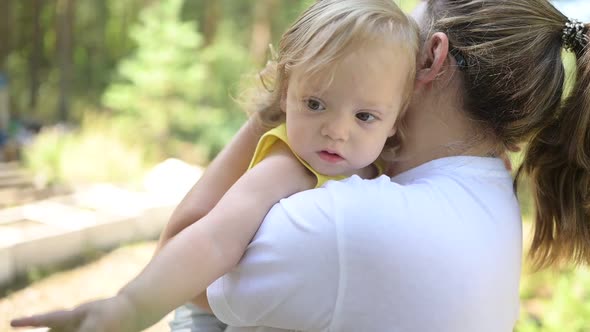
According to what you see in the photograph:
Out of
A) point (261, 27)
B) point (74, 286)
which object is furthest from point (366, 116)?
point (261, 27)

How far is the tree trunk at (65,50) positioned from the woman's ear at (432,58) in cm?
349

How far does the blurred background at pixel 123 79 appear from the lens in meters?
3.51

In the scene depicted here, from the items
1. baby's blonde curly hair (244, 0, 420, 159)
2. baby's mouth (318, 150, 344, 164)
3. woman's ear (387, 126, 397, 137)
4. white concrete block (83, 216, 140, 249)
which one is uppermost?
baby's blonde curly hair (244, 0, 420, 159)

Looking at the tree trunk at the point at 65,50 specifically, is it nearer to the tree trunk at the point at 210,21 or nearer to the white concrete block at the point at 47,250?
the tree trunk at the point at 210,21

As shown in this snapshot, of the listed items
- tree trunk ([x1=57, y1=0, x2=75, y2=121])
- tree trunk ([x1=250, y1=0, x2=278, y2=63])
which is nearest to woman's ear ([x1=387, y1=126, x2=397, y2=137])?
tree trunk ([x1=250, y1=0, x2=278, y2=63])

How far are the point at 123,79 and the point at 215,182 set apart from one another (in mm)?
3435

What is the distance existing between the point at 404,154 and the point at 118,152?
9.95ft

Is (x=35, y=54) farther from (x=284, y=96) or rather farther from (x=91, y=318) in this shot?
(x=91, y=318)

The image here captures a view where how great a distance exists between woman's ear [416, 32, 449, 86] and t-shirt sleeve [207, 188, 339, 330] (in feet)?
0.64

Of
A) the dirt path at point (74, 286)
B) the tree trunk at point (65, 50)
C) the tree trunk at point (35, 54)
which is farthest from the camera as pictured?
the tree trunk at point (65, 50)

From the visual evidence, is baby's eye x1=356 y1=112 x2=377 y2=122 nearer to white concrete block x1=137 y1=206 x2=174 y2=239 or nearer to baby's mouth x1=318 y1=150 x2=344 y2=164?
baby's mouth x1=318 y1=150 x2=344 y2=164

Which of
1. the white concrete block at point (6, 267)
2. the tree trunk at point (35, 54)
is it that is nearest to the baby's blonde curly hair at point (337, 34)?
the white concrete block at point (6, 267)

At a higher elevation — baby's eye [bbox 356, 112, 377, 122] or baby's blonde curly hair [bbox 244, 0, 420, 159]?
baby's blonde curly hair [bbox 244, 0, 420, 159]

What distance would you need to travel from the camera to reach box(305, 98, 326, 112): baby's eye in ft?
2.33
